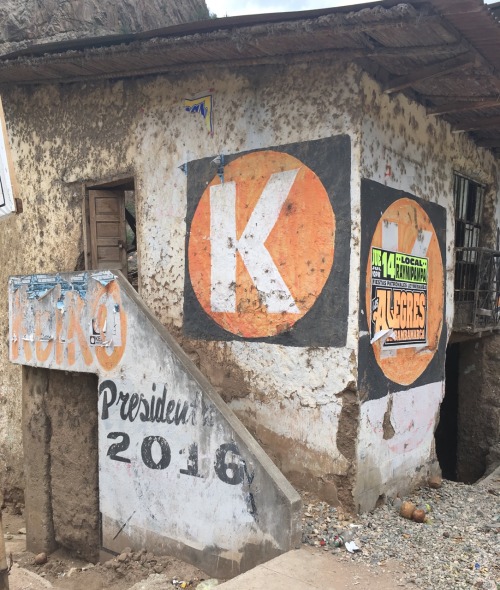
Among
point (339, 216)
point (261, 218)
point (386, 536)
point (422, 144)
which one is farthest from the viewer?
point (422, 144)

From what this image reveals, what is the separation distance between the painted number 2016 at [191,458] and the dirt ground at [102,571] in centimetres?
73

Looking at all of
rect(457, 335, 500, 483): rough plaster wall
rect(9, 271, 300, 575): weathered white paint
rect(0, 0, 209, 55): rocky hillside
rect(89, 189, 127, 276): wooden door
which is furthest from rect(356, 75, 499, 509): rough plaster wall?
rect(0, 0, 209, 55): rocky hillside

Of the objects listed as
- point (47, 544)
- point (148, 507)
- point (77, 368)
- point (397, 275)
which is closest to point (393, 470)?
point (397, 275)

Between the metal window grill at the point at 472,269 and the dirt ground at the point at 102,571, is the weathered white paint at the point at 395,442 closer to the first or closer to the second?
the metal window grill at the point at 472,269

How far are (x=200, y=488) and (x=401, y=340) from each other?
2.28 meters

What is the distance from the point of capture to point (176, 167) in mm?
5980

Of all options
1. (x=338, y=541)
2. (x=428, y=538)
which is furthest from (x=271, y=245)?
(x=428, y=538)

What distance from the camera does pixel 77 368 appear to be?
5.57m

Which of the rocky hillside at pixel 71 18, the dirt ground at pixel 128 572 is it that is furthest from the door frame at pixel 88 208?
the rocky hillside at pixel 71 18

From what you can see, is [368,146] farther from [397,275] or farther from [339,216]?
[397,275]

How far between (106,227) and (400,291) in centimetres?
344

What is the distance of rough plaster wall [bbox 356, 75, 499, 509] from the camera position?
5020mm

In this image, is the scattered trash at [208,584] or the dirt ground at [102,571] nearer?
the scattered trash at [208,584]

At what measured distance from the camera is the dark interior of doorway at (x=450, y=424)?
8.42m
